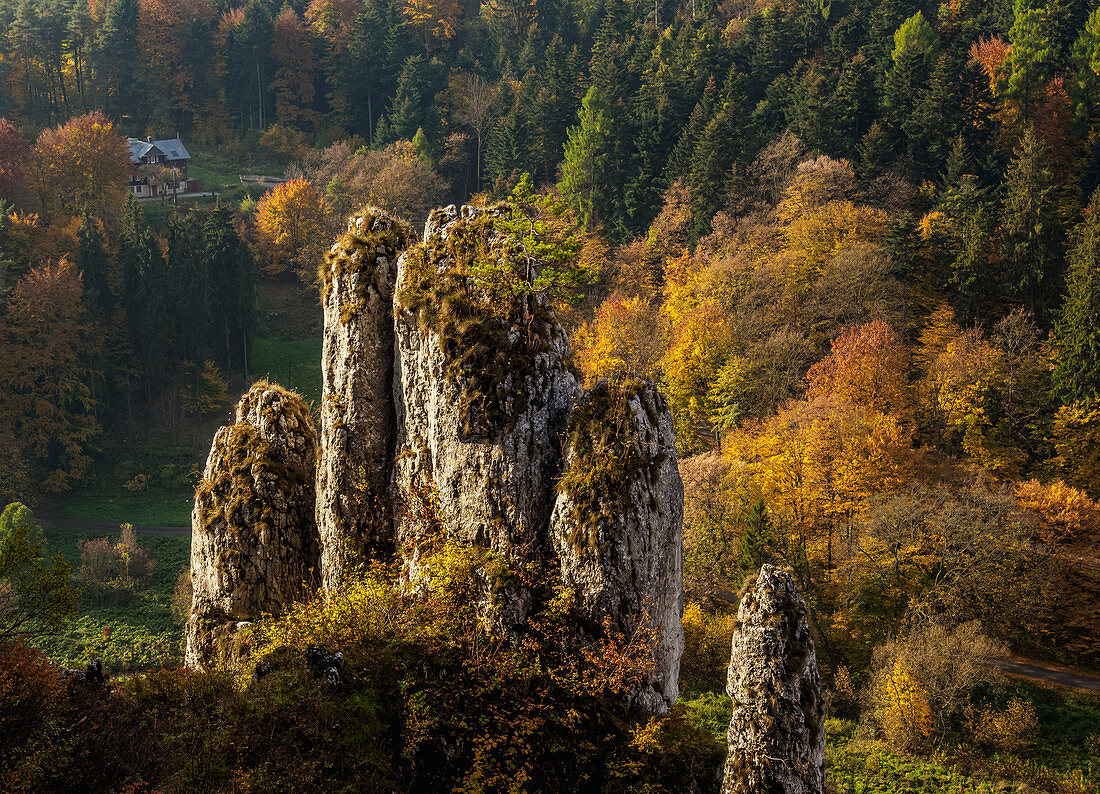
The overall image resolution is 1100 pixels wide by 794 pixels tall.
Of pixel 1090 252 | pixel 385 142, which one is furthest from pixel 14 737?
pixel 385 142

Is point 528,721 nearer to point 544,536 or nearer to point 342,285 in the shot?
point 544,536

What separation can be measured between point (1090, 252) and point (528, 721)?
4809 centimetres

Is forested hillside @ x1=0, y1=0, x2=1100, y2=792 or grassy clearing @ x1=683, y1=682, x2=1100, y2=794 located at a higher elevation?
forested hillside @ x1=0, y1=0, x2=1100, y2=792

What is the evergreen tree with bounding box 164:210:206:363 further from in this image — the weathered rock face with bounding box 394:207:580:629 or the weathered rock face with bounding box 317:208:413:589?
the weathered rock face with bounding box 394:207:580:629

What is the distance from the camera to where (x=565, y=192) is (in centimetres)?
7600

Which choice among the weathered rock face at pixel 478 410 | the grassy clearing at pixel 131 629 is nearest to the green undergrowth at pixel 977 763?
the weathered rock face at pixel 478 410

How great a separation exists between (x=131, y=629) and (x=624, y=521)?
124 feet

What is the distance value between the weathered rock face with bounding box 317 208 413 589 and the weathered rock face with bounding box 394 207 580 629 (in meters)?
0.85

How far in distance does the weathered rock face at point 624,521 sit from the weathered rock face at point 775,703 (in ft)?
8.55

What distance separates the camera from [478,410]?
1797 cm

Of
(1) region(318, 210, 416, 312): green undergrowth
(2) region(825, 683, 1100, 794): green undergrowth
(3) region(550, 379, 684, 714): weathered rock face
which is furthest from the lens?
(2) region(825, 683, 1100, 794): green undergrowth

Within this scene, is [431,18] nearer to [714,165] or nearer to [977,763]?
[714,165]

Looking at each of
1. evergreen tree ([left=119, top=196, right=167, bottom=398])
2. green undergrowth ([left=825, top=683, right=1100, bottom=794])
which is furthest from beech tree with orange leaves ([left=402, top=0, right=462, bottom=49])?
green undergrowth ([left=825, top=683, right=1100, bottom=794])

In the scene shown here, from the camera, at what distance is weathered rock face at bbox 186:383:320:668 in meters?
20.8
